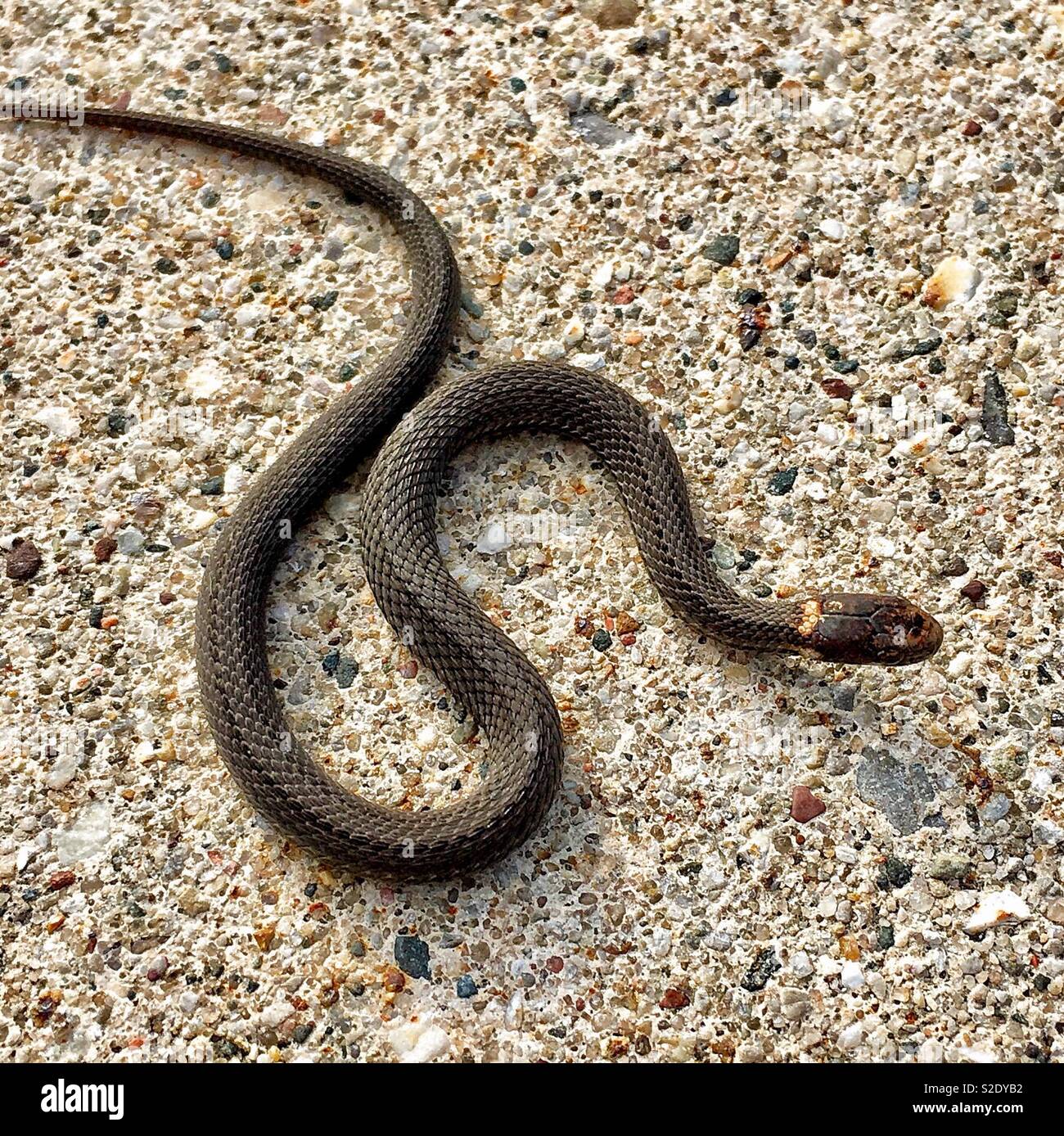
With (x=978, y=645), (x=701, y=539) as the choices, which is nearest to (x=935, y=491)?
(x=978, y=645)

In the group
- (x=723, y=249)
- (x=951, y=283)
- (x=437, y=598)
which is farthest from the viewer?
(x=723, y=249)

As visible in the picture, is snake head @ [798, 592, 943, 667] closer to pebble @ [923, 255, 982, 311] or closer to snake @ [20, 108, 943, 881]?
snake @ [20, 108, 943, 881]

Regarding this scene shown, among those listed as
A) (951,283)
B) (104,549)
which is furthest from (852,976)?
(104,549)

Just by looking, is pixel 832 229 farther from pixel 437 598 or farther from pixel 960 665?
pixel 437 598

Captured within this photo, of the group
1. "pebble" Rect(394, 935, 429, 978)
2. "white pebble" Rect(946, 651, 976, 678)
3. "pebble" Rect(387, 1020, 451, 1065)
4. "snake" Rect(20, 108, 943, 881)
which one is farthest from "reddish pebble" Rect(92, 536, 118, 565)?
"white pebble" Rect(946, 651, 976, 678)

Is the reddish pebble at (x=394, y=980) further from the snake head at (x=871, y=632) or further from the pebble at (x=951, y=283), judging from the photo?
the pebble at (x=951, y=283)

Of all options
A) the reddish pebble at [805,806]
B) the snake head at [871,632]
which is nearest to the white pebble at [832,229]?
the snake head at [871,632]

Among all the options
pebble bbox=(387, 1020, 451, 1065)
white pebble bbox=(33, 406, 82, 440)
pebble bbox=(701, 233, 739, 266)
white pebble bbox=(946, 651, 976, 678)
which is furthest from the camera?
pebble bbox=(701, 233, 739, 266)
